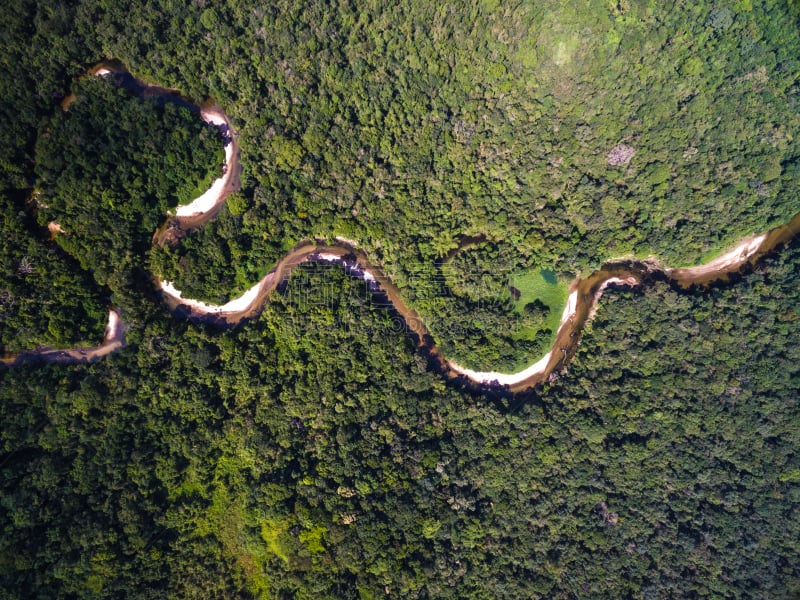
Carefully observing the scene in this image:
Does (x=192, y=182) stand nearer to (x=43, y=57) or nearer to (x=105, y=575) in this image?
(x=43, y=57)

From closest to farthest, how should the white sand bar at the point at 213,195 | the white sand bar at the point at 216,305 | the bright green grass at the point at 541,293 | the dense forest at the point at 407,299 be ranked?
1. the dense forest at the point at 407,299
2. the white sand bar at the point at 213,195
3. the white sand bar at the point at 216,305
4. the bright green grass at the point at 541,293

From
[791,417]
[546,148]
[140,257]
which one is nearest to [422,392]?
[546,148]

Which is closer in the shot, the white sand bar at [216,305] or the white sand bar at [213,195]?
the white sand bar at [213,195]

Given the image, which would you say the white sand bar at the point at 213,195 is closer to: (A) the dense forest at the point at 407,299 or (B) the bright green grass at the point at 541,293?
(A) the dense forest at the point at 407,299

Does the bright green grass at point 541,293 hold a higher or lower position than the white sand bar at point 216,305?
higher

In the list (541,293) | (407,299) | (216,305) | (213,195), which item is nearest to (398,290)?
(407,299)

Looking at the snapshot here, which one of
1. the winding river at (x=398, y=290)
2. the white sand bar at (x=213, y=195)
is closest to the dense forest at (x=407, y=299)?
the white sand bar at (x=213, y=195)

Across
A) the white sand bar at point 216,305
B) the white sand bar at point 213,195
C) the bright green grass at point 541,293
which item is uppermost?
the bright green grass at point 541,293
